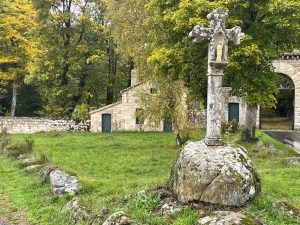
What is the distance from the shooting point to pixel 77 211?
25.1ft

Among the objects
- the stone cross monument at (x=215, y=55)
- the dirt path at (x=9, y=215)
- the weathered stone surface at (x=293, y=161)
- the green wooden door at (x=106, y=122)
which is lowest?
the dirt path at (x=9, y=215)

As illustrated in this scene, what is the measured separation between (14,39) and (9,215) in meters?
25.3

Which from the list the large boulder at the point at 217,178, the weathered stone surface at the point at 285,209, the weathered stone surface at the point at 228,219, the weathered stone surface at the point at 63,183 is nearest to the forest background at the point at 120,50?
the weathered stone surface at the point at 63,183

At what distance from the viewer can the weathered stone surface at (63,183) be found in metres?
9.52

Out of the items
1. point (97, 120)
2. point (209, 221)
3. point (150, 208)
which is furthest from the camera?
point (97, 120)

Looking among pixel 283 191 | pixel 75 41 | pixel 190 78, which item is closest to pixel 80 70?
pixel 75 41

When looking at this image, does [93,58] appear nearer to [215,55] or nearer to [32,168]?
[32,168]

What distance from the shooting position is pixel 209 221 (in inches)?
223

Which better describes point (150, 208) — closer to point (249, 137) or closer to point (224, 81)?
point (224, 81)

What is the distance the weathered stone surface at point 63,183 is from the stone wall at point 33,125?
17715mm

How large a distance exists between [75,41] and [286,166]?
2380 centimetres

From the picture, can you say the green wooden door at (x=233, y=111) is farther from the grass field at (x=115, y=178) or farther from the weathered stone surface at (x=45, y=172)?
the weathered stone surface at (x=45, y=172)

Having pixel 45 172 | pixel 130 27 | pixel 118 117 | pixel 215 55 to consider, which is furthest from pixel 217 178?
pixel 118 117

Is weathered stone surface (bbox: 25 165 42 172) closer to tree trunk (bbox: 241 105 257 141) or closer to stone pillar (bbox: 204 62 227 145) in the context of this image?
stone pillar (bbox: 204 62 227 145)
